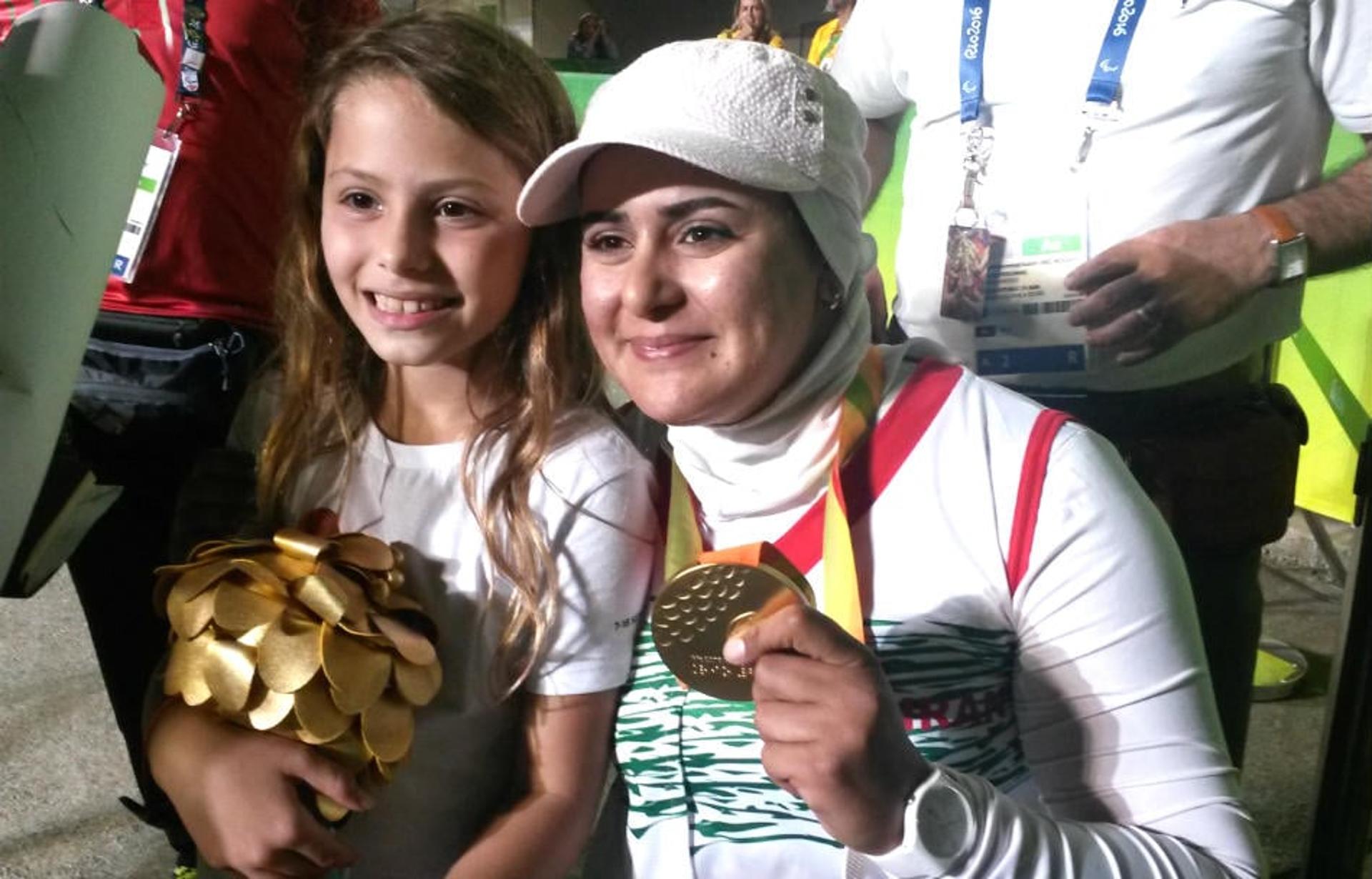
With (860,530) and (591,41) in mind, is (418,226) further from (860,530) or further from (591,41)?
(860,530)

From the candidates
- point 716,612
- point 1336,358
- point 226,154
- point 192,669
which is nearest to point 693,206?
point 716,612

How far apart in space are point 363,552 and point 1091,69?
72 centimetres

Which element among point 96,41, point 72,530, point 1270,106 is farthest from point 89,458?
→ point 1270,106

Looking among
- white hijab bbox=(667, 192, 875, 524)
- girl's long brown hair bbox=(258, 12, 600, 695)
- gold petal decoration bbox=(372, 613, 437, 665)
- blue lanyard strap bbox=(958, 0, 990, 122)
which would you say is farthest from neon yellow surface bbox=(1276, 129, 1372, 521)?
gold petal decoration bbox=(372, 613, 437, 665)

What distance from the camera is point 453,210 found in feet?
3.23

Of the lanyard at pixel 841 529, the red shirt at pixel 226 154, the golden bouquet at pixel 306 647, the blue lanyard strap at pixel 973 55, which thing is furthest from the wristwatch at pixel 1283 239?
the red shirt at pixel 226 154

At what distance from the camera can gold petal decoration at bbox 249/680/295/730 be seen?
0.81 metres

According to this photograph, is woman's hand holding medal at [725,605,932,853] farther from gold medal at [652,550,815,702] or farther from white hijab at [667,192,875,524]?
white hijab at [667,192,875,524]

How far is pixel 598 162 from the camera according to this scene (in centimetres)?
85

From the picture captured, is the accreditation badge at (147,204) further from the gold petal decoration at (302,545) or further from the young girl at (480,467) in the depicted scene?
the gold petal decoration at (302,545)

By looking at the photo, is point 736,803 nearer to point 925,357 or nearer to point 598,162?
point 925,357

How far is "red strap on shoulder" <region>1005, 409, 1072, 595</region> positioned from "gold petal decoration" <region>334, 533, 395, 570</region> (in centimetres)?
47

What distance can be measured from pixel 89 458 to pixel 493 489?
69 centimetres

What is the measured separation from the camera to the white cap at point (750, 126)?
2.53ft
